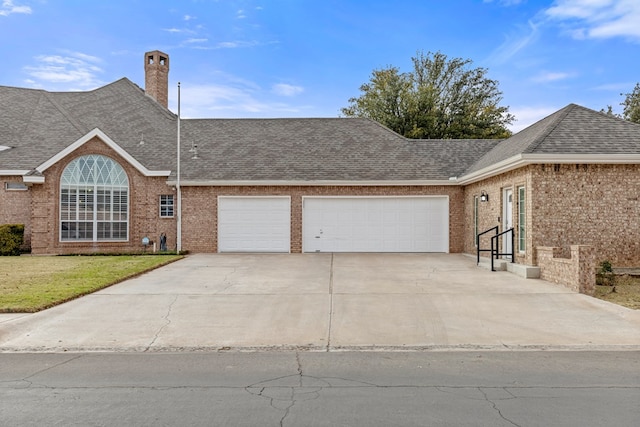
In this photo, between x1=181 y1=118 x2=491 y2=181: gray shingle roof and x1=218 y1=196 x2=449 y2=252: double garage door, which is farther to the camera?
x1=181 y1=118 x2=491 y2=181: gray shingle roof

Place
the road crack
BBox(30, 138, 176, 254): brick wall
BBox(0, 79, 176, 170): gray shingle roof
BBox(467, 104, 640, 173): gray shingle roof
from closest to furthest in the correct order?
the road crack → BBox(467, 104, 640, 173): gray shingle roof → BBox(30, 138, 176, 254): brick wall → BBox(0, 79, 176, 170): gray shingle roof

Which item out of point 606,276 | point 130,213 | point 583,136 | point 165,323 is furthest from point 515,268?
point 130,213

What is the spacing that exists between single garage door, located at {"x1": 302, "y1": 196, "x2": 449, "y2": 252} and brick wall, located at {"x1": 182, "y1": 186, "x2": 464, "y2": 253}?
245 millimetres

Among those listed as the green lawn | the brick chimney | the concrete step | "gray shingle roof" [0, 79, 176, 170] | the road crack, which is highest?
the brick chimney

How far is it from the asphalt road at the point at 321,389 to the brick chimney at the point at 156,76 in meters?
23.5

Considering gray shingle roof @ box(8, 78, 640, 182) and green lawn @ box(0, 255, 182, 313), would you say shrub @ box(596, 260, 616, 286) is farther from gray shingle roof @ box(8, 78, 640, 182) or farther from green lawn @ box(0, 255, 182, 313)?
green lawn @ box(0, 255, 182, 313)

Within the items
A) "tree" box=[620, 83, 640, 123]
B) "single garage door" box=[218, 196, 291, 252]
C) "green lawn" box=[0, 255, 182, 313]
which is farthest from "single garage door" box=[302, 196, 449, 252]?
"tree" box=[620, 83, 640, 123]

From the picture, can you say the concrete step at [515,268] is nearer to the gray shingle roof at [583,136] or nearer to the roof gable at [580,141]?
the roof gable at [580,141]

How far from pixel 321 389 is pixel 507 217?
11.9 m

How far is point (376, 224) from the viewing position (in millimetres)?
20750

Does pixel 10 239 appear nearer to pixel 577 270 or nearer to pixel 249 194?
pixel 249 194

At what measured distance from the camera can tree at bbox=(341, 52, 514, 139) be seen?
136 feet

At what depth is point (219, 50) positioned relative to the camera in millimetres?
23844

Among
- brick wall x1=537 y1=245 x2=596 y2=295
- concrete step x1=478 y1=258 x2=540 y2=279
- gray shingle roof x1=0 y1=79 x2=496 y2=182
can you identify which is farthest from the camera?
gray shingle roof x1=0 y1=79 x2=496 y2=182
